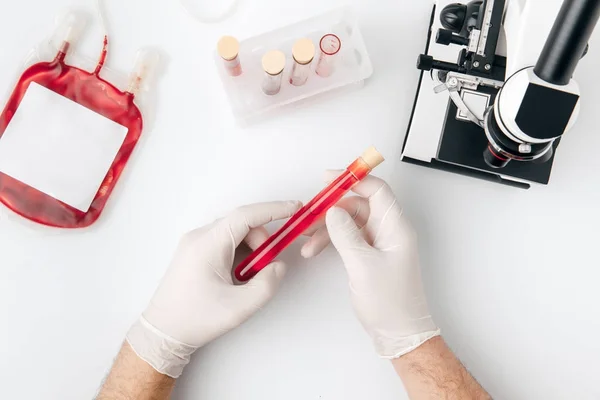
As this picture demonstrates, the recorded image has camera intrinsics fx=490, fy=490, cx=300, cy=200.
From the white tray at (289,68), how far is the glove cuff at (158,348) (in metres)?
0.50

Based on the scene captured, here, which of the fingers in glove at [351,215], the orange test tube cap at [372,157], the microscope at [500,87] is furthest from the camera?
the fingers in glove at [351,215]

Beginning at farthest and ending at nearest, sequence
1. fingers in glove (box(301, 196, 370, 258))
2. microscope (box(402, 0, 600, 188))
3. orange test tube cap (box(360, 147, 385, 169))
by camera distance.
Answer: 1. fingers in glove (box(301, 196, 370, 258))
2. orange test tube cap (box(360, 147, 385, 169))
3. microscope (box(402, 0, 600, 188))

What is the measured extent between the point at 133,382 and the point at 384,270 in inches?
21.8

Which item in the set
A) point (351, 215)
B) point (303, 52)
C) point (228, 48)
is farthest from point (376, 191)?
point (228, 48)

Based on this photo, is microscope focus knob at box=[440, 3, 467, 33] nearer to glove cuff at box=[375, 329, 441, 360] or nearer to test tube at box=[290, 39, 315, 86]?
test tube at box=[290, 39, 315, 86]

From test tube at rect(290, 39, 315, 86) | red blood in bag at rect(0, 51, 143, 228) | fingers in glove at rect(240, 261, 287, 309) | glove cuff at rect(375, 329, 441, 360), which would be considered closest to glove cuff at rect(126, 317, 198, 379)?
fingers in glove at rect(240, 261, 287, 309)

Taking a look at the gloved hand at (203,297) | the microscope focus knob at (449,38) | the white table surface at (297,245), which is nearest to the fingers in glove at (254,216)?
the gloved hand at (203,297)

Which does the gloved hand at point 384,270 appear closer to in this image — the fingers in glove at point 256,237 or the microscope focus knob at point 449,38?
the fingers in glove at point 256,237

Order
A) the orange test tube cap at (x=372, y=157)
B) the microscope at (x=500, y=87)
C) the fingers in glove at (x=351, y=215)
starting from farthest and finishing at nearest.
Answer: the fingers in glove at (x=351, y=215) → the orange test tube cap at (x=372, y=157) → the microscope at (x=500, y=87)

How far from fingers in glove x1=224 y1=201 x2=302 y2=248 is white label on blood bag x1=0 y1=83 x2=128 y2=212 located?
346 mm

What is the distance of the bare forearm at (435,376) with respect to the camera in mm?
974

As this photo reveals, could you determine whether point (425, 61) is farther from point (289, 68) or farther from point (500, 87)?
point (289, 68)

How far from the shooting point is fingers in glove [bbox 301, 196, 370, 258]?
3.39ft

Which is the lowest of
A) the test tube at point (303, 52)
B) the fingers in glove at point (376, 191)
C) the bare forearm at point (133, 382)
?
the bare forearm at point (133, 382)
